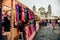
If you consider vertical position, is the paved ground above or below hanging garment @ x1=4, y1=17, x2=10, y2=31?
below

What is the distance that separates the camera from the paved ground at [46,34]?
266 cm

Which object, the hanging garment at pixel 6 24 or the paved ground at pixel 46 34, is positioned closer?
the hanging garment at pixel 6 24

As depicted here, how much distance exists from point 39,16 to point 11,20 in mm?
814

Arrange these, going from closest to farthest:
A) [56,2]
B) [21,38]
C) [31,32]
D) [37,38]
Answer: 1. [21,38]
2. [31,32]
3. [37,38]
4. [56,2]

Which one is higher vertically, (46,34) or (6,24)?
(6,24)

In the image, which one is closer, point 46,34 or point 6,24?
point 6,24

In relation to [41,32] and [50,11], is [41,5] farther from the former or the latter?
[41,32]

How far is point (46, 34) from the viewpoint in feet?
8.88

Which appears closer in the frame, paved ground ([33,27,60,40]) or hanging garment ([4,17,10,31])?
hanging garment ([4,17,10,31])

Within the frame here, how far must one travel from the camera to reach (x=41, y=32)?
2.67 meters

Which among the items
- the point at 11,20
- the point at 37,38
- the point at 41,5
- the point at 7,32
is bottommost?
the point at 37,38

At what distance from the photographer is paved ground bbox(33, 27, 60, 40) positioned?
2.66m

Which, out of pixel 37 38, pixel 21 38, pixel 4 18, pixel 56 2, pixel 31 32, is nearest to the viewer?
pixel 4 18

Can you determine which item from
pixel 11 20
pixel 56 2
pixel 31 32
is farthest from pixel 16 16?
pixel 56 2
